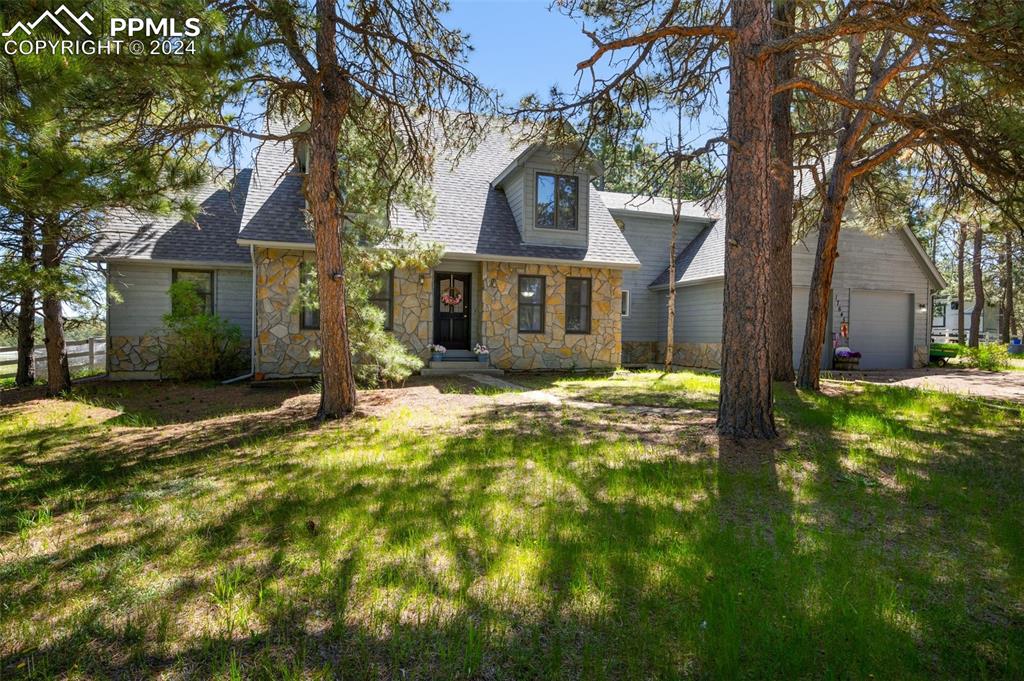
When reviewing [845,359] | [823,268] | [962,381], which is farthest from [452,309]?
[962,381]

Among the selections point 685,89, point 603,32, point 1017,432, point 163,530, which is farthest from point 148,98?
point 1017,432

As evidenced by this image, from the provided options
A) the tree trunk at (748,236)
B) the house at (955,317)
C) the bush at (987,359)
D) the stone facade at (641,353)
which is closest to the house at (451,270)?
the stone facade at (641,353)

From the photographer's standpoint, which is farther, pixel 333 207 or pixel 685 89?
pixel 685 89

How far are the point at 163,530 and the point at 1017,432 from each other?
8940 millimetres

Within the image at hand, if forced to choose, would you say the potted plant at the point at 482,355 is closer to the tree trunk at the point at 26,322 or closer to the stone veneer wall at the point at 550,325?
the stone veneer wall at the point at 550,325

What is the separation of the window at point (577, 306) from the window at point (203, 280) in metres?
8.76

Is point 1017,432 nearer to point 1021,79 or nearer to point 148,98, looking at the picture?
point 1021,79

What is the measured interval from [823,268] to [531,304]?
6.36 meters

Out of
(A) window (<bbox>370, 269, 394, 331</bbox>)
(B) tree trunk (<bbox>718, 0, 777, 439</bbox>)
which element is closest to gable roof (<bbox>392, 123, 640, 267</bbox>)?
(A) window (<bbox>370, 269, 394, 331</bbox>)

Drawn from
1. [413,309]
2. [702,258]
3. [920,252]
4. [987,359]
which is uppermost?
[920,252]

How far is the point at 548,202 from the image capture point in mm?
13648

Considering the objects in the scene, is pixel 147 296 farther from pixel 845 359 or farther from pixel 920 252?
pixel 920 252

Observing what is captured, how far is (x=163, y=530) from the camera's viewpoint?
11.5ft

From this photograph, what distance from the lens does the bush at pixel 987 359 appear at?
17547 millimetres
